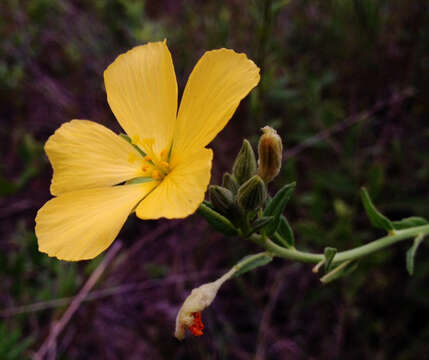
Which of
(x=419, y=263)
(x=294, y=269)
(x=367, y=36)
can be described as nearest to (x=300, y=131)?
(x=367, y=36)

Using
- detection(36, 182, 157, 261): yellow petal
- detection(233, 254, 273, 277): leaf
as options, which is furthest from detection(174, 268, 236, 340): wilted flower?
detection(36, 182, 157, 261): yellow petal

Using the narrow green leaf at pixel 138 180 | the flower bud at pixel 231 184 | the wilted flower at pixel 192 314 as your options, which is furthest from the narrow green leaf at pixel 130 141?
the wilted flower at pixel 192 314

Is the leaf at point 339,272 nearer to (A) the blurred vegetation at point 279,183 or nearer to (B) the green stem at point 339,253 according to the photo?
(B) the green stem at point 339,253

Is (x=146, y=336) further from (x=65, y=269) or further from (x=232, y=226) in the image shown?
(x=232, y=226)

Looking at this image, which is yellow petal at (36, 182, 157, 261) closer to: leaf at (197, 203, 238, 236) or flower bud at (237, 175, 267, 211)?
leaf at (197, 203, 238, 236)

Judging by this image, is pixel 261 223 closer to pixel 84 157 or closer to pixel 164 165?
pixel 164 165

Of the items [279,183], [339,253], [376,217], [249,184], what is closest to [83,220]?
[249,184]
